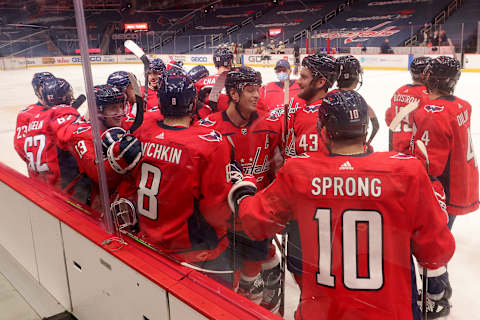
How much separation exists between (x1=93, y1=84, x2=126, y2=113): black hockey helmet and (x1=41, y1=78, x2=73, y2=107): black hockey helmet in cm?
54

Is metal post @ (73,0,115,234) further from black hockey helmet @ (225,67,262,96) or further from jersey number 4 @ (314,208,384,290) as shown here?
jersey number 4 @ (314,208,384,290)

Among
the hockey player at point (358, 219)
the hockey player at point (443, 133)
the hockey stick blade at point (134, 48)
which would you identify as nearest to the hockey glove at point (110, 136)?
the hockey stick blade at point (134, 48)

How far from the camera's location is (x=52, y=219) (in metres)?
1.96

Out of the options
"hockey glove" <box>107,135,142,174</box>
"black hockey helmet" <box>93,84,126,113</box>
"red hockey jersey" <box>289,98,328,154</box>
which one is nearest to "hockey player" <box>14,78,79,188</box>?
"black hockey helmet" <box>93,84,126,113</box>

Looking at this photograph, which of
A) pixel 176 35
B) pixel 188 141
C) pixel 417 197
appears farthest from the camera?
pixel 176 35

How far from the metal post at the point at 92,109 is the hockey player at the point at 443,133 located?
1.14m

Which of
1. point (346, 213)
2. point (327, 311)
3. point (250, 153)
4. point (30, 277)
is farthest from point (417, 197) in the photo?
point (30, 277)

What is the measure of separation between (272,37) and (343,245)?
1348mm

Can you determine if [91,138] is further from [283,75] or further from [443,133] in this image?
[443,133]

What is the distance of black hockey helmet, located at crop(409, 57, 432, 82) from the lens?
1.39 meters

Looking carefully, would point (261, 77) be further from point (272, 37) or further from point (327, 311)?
point (327, 311)

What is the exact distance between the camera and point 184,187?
1320 millimetres

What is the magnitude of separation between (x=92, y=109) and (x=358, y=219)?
3.76 ft

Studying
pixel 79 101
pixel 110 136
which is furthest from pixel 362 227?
pixel 79 101
